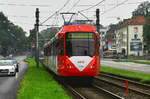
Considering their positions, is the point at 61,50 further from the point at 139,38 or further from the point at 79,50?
the point at 139,38

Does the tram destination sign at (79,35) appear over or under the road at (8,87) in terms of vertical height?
over

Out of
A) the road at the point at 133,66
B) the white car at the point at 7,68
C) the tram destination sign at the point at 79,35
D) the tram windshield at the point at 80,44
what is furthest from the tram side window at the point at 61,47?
the road at the point at 133,66

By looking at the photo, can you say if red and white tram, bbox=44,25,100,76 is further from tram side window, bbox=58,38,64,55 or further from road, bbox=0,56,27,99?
road, bbox=0,56,27,99

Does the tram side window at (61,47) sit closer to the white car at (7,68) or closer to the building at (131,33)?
the white car at (7,68)

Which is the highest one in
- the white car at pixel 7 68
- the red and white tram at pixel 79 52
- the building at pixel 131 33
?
the building at pixel 131 33

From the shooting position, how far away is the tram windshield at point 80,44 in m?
25.6

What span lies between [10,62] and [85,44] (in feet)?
46.8

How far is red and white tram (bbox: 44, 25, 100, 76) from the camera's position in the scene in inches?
997

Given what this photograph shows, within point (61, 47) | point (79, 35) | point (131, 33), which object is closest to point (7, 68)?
point (61, 47)

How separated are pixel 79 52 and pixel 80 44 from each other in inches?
19.0

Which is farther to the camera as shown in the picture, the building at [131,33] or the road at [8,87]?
the building at [131,33]

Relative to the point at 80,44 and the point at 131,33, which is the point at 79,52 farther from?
the point at 131,33

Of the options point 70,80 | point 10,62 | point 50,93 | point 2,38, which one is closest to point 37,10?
point 10,62

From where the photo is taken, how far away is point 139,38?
154m
